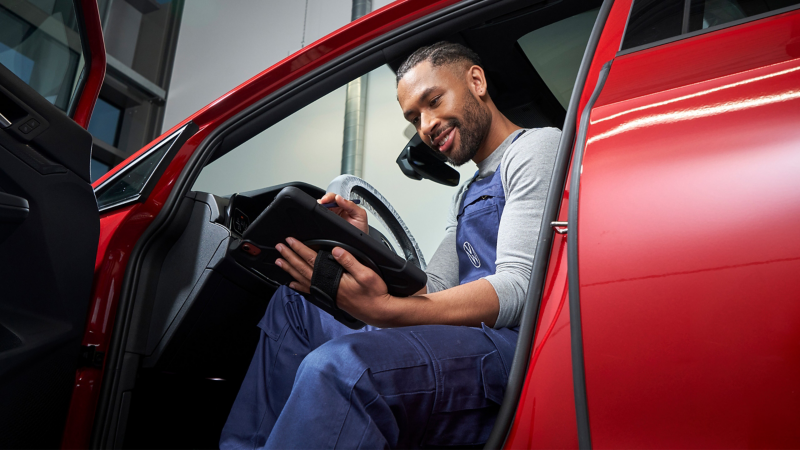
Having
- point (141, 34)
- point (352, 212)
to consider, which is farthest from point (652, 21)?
point (141, 34)

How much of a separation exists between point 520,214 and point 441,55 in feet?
2.18

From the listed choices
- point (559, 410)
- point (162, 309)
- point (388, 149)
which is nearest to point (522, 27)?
point (559, 410)

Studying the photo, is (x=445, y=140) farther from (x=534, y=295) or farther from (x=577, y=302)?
(x=577, y=302)

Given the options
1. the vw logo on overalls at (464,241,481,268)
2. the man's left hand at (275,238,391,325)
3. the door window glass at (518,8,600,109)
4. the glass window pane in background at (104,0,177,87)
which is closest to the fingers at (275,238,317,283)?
the man's left hand at (275,238,391,325)

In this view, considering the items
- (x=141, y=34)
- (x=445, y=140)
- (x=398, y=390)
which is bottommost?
(x=398, y=390)

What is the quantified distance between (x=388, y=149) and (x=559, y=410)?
3.66 metres

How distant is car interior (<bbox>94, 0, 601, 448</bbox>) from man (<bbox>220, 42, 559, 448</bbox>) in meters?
0.19

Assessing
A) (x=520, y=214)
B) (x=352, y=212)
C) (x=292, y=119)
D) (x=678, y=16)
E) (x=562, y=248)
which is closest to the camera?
(x=562, y=248)

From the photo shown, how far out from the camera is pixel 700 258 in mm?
529

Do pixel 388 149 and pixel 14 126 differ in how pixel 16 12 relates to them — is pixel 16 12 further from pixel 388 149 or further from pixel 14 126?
pixel 388 149

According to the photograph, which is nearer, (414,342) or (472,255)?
(414,342)

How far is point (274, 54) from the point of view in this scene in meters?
4.93

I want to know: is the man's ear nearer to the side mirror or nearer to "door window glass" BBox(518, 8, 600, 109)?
"door window glass" BBox(518, 8, 600, 109)

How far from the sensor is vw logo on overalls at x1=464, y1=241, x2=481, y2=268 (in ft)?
4.11
